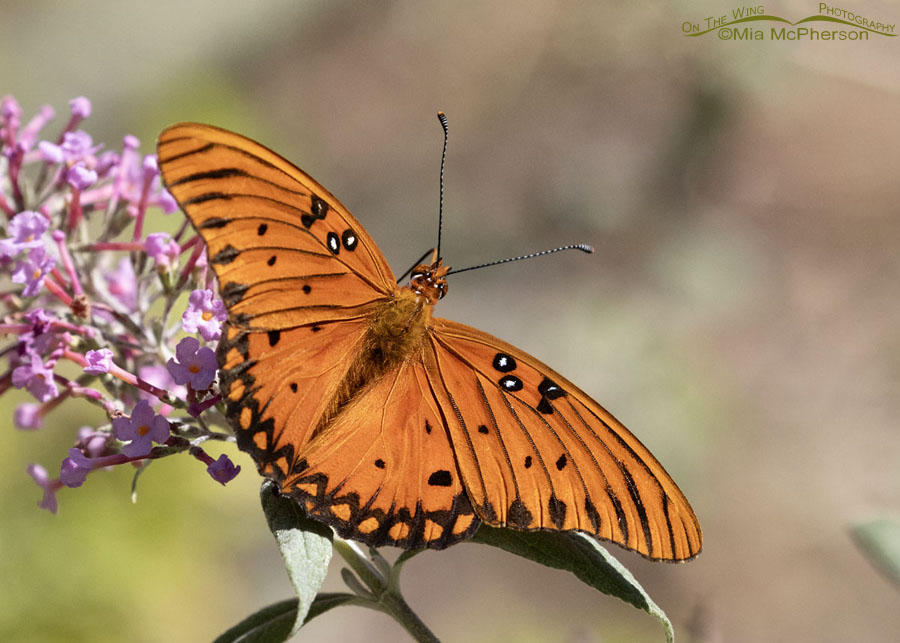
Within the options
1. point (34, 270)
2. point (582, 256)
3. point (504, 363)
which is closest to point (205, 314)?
point (34, 270)

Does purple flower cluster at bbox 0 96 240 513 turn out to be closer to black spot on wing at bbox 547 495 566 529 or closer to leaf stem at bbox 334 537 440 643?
leaf stem at bbox 334 537 440 643

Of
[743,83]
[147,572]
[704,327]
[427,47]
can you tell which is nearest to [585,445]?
[147,572]

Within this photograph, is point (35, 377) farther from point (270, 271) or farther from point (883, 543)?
point (883, 543)

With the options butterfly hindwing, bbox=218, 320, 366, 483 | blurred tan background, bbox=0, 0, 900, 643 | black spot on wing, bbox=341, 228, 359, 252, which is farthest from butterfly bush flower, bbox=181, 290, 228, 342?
blurred tan background, bbox=0, 0, 900, 643

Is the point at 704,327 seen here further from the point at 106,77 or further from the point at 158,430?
the point at 106,77

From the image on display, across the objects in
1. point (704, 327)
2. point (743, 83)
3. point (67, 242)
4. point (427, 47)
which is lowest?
point (67, 242)

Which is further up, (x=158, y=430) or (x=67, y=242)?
(x=67, y=242)
